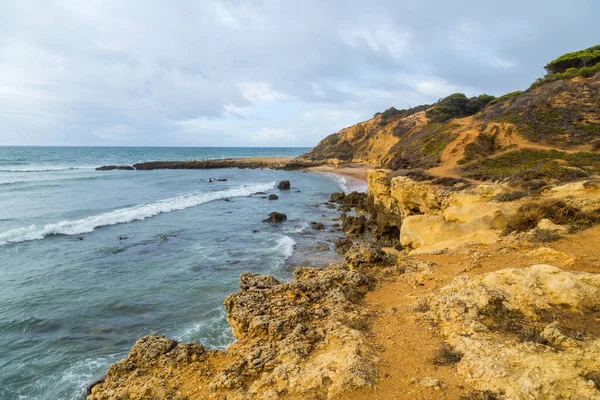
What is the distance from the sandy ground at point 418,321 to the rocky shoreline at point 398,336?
28 mm

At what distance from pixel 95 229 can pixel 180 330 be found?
50.9ft

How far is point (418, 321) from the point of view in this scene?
573 cm

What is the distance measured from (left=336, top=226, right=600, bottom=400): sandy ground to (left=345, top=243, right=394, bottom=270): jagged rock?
0.89 meters

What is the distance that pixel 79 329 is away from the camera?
10023mm

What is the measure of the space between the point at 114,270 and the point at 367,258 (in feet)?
38.5

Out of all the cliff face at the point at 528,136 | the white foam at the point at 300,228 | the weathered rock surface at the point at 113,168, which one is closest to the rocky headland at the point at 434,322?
the cliff face at the point at 528,136

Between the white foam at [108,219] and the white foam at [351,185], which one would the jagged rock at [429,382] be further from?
Result: the white foam at [351,185]

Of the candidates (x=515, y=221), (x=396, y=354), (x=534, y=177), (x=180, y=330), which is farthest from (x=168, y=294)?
(x=534, y=177)

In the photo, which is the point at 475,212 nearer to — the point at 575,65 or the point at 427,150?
the point at 427,150

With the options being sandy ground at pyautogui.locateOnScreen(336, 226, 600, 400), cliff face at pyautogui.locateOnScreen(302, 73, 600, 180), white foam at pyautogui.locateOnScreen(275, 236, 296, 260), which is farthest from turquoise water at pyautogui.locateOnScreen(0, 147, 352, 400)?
cliff face at pyautogui.locateOnScreen(302, 73, 600, 180)

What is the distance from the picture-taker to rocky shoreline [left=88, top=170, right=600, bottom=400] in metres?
4.18

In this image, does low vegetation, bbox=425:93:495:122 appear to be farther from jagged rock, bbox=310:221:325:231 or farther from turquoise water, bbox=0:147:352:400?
jagged rock, bbox=310:221:325:231

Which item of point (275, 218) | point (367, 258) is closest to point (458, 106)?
point (275, 218)

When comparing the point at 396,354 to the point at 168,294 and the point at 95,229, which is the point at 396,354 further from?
the point at 95,229
